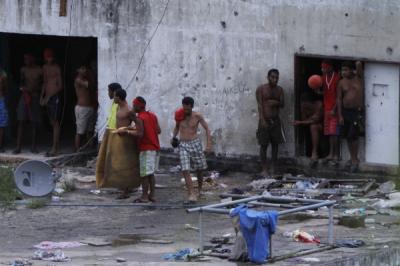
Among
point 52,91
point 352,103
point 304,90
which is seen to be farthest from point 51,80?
point 352,103

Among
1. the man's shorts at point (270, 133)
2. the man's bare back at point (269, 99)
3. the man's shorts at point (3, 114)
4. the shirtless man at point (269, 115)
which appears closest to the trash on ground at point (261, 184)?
the shirtless man at point (269, 115)

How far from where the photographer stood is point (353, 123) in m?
17.2

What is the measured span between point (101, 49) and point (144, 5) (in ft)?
3.70

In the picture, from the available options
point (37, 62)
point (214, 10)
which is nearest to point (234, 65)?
point (214, 10)

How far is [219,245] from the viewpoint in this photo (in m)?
13.0

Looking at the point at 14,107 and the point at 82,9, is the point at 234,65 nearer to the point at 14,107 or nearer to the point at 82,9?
the point at 82,9

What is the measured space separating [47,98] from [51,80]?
0.31 metres

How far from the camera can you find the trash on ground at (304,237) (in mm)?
13125

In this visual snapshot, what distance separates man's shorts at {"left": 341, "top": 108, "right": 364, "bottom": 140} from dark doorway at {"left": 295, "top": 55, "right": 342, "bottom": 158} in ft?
2.08

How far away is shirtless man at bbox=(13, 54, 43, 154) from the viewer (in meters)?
19.7

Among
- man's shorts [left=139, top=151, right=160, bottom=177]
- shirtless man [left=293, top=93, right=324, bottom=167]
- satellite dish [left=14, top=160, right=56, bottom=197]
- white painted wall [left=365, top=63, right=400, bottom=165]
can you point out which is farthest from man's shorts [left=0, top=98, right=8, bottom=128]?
white painted wall [left=365, top=63, right=400, bottom=165]

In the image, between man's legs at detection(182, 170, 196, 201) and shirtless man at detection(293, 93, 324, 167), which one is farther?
shirtless man at detection(293, 93, 324, 167)

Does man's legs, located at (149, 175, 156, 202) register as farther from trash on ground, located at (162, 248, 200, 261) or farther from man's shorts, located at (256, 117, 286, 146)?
trash on ground, located at (162, 248, 200, 261)

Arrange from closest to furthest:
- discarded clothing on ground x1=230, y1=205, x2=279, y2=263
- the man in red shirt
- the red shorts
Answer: discarded clothing on ground x1=230, y1=205, x2=279, y2=263
the man in red shirt
the red shorts
